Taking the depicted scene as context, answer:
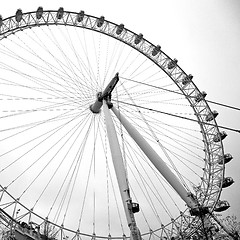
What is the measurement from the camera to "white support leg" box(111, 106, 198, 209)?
19.3 m

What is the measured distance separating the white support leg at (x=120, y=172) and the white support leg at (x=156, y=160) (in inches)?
70.2

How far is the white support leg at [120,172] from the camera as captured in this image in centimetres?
1298

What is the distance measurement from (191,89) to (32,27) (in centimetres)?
1639

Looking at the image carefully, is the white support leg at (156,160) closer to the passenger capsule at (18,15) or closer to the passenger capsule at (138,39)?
the passenger capsule at (138,39)

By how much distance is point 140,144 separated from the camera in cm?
1931

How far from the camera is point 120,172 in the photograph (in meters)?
15.0

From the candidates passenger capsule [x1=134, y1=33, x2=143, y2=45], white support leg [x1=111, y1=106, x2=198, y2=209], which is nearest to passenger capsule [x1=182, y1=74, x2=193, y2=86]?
passenger capsule [x1=134, y1=33, x2=143, y2=45]

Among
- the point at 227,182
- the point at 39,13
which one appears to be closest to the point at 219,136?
the point at 227,182

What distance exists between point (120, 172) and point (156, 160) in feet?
16.8

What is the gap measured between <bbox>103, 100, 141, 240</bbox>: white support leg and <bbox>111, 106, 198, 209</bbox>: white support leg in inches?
70.2

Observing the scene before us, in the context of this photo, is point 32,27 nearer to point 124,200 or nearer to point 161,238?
point 124,200

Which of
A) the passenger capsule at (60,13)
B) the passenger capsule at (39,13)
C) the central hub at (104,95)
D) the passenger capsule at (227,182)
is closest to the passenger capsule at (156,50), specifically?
the passenger capsule at (60,13)

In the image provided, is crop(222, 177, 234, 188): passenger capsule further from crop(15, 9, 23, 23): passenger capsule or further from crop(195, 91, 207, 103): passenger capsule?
crop(15, 9, 23, 23): passenger capsule

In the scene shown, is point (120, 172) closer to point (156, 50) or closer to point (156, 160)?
point (156, 160)
